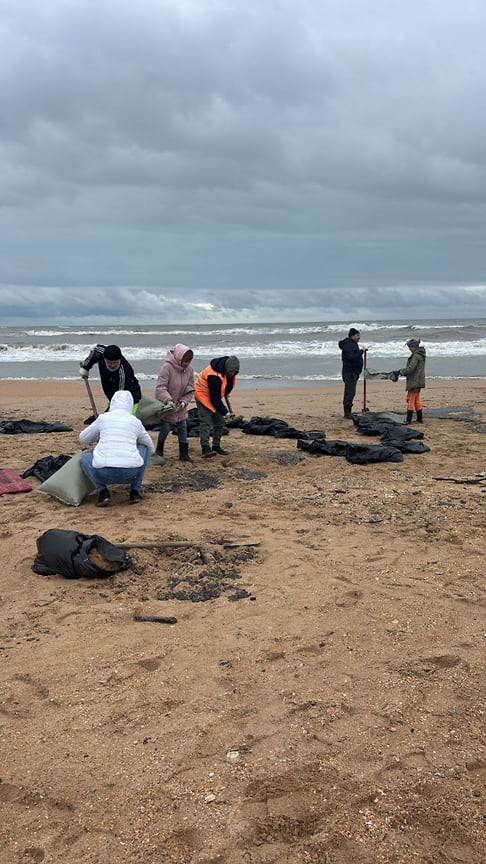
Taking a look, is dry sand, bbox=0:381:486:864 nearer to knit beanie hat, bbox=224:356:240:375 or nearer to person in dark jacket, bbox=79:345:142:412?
person in dark jacket, bbox=79:345:142:412

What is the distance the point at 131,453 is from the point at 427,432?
223 inches

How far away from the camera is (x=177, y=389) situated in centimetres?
758

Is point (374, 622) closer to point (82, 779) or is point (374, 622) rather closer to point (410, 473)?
point (82, 779)

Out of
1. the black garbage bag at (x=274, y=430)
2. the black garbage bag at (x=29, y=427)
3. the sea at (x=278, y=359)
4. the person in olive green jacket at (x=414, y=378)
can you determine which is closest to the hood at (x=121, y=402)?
the black garbage bag at (x=274, y=430)

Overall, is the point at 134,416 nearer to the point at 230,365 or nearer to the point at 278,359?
the point at 230,365

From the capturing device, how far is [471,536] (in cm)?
483

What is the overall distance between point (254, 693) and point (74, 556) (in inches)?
71.9

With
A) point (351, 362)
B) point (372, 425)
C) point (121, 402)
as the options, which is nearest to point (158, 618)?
point (121, 402)

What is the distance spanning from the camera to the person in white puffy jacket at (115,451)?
554 centimetres

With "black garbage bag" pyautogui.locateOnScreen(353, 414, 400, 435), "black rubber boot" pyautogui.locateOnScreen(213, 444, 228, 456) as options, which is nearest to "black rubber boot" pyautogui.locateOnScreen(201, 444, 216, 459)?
"black rubber boot" pyautogui.locateOnScreen(213, 444, 228, 456)

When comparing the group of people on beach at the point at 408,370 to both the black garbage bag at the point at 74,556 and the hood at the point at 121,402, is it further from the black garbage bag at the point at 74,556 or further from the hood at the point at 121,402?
the black garbage bag at the point at 74,556

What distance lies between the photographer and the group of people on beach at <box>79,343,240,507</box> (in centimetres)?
560

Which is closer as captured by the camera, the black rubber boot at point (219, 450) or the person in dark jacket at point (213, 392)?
the person in dark jacket at point (213, 392)

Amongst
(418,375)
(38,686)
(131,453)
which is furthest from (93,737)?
(418,375)
